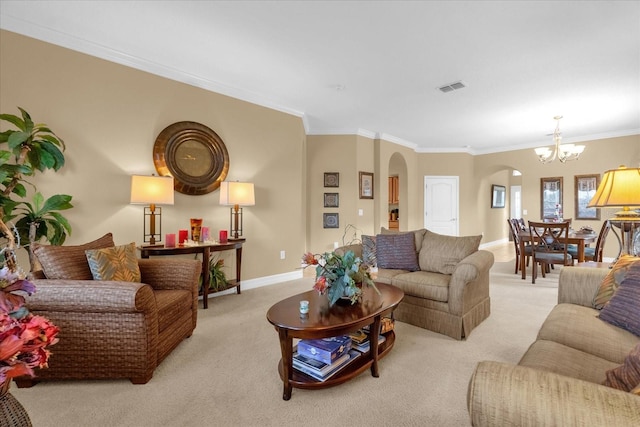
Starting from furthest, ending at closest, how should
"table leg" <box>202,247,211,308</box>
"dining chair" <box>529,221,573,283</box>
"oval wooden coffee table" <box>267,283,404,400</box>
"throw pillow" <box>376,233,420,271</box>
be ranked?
"dining chair" <box>529,221,573,283</box> → "table leg" <box>202,247,211,308</box> → "throw pillow" <box>376,233,420,271</box> → "oval wooden coffee table" <box>267,283,404,400</box>

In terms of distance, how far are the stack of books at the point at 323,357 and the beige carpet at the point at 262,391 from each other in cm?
13

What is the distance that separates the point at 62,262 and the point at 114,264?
29 cm

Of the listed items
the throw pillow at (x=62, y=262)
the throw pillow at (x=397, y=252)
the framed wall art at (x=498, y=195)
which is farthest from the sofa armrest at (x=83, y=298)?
the framed wall art at (x=498, y=195)

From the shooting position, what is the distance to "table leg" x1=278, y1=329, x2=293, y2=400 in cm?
174

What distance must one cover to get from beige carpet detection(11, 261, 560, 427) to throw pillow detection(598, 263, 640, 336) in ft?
2.60

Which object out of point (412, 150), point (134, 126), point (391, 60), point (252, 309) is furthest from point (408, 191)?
point (134, 126)

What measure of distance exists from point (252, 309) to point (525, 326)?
2.72m

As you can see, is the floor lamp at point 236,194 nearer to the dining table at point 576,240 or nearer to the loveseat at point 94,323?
the loveseat at point 94,323

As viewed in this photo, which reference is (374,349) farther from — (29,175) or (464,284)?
(29,175)

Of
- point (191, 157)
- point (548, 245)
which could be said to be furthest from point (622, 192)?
point (191, 157)

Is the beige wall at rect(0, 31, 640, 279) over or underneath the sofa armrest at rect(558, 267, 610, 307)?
over

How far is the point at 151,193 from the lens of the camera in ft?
10.0

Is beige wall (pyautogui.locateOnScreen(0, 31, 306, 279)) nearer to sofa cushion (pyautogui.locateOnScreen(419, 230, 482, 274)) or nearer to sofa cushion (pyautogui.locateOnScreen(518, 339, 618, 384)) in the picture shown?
sofa cushion (pyautogui.locateOnScreen(419, 230, 482, 274))

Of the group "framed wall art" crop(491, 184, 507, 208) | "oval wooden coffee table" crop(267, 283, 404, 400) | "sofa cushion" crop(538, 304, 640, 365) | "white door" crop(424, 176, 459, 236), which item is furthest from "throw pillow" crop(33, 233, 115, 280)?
"framed wall art" crop(491, 184, 507, 208)
